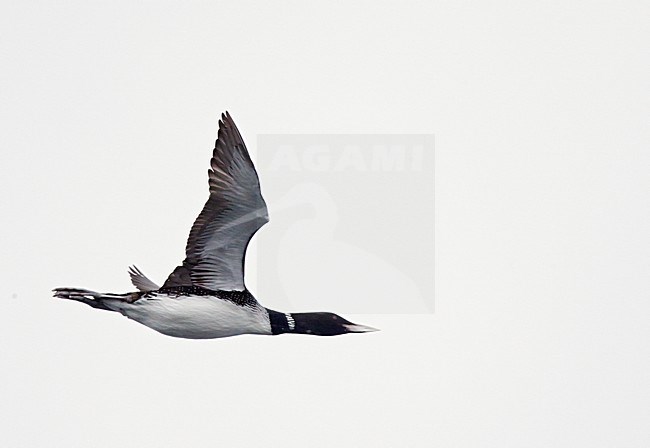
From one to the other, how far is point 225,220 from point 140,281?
382 centimetres

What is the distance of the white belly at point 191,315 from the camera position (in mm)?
14328

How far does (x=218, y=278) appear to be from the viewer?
14.6 meters

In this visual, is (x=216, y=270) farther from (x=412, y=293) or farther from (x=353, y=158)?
(x=353, y=158)

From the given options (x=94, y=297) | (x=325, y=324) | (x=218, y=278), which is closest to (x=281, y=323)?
(x=325, y=324)

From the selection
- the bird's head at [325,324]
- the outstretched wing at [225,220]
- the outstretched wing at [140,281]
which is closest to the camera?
the outstretched wing at [225,220]

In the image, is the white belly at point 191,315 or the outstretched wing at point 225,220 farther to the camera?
the white belly at point 191,315

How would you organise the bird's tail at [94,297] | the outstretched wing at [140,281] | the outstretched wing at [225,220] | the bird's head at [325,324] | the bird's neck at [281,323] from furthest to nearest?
the outstretched wing at [140,281] < the bird's head at [325,324] < the bird's neck at [281,323] < the bird's tail at [94,297] < the outstretched wing at [225,220]

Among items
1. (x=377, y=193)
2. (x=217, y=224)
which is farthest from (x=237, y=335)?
(x=377, y=193)

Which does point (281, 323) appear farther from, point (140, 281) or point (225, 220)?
point (140, 281)

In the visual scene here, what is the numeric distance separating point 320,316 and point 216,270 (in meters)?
1.65

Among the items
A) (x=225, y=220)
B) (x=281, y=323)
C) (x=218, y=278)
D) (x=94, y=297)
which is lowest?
(x=281, y=323)

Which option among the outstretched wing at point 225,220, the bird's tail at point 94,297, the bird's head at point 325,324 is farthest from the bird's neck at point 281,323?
the bird's tail at point 94,297

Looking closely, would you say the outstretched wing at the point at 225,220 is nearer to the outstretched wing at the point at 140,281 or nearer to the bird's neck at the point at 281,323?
the bird's neck at the point at 281,323

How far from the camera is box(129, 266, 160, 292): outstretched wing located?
1728 centimetres
